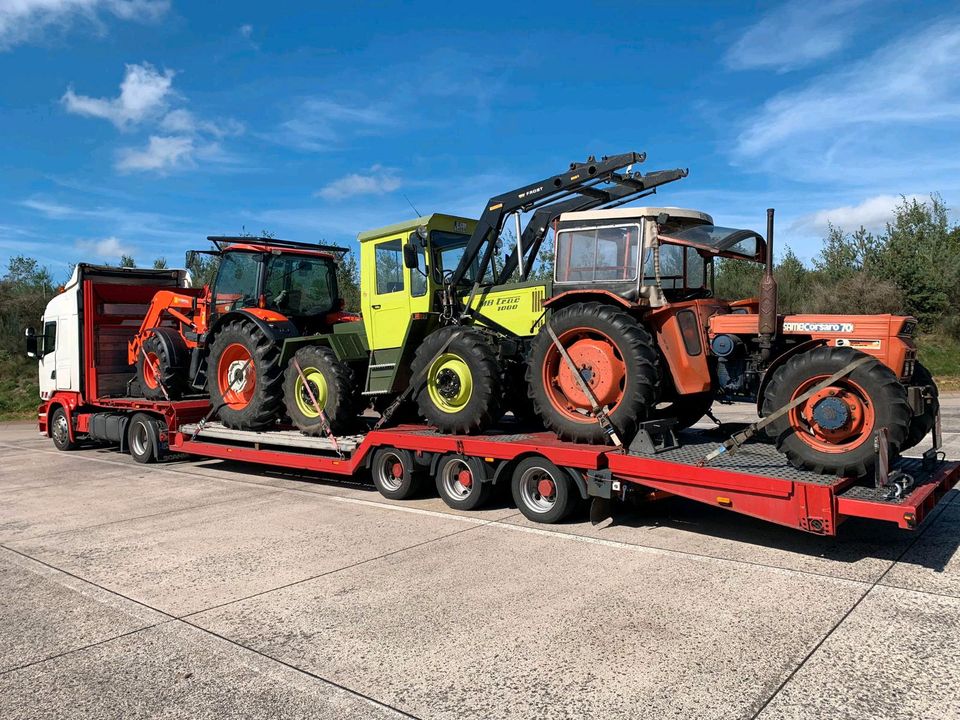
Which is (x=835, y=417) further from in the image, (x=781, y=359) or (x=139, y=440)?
(x=139, y=440)

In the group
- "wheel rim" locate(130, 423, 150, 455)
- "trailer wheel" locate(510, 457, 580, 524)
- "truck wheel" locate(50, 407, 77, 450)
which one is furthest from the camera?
"truck wheel" locate(50, 407, 77, 450)

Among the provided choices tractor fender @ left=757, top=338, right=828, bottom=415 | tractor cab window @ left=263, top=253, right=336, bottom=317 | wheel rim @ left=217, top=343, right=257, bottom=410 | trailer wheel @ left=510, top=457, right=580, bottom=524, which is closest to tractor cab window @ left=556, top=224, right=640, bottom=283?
tractor fender @ left=757, top=338, right=828, bottom=415

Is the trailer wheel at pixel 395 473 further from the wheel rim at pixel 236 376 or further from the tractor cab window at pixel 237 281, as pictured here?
the tractor cab window at pixel 237 281

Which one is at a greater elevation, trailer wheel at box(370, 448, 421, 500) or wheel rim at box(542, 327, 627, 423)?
wheel rim at box(542, 327, 627, 423)

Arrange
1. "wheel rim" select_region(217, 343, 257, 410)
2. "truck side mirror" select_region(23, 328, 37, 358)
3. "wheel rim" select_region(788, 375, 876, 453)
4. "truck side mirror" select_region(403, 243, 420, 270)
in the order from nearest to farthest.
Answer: "wheel rim" select_region(788, 375, 876, 453) < "truck side mirror" select_region(403, 243, 420, 270) < "wheel rim" select_region(217, 343, 257, 410) < "truck side mirror" select_region(23, 328, 37, 358)

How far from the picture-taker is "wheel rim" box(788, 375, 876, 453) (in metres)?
5.73

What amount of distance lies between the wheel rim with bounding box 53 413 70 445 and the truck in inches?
1.6

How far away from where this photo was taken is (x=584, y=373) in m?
7.24

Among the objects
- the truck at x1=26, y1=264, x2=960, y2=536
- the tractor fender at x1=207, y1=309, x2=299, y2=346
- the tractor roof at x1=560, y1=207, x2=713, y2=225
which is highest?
the tractor roof at x1=560, y1=207, x2=713, y2=225

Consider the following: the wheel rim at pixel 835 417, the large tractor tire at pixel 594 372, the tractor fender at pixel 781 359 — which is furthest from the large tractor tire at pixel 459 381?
the wheel rim at pixel 835 417

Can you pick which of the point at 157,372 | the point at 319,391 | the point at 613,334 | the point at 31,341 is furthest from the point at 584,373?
the point at 31,341

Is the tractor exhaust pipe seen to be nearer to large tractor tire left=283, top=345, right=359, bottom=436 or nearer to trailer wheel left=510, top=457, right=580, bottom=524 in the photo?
trailer wheel left=510, top=457, right=580, bottom=524

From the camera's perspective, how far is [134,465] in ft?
39.9

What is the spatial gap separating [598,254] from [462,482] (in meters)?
2.83
